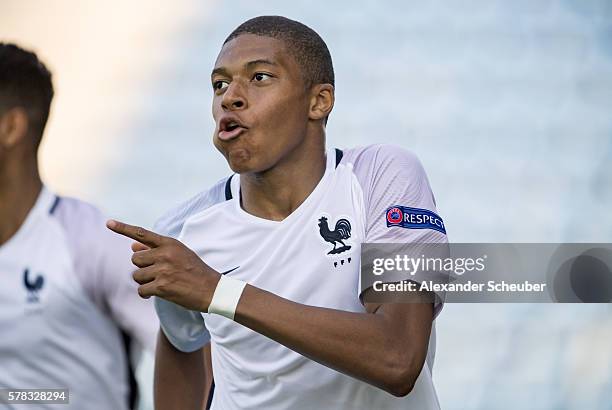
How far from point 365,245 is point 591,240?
1.58 metres

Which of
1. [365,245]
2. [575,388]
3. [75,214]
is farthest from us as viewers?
[575,388]

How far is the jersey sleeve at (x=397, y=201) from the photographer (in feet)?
7.34

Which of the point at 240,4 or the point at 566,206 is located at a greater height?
the point at 240,4

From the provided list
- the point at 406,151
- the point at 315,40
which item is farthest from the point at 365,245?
the point at 315,40

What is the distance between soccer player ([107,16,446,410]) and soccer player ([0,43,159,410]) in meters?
0.14

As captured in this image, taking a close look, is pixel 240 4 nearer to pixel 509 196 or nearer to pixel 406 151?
pixel 509 196

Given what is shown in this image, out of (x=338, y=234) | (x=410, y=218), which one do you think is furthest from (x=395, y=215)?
(x=338, y=234)

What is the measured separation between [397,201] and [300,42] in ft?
1.50

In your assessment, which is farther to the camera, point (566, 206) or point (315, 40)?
point (566, 206)

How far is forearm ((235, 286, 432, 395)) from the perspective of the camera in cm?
199

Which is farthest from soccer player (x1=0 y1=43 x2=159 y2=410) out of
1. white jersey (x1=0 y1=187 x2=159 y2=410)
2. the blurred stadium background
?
the blurred stadium background

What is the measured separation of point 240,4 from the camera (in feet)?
12.6

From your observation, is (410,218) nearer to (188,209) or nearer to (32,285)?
(188,209)

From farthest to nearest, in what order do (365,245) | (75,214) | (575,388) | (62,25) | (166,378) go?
1. (62,25)
2. (575,388)
3. (166,378)
4. (75,214)
5. (365,245)
